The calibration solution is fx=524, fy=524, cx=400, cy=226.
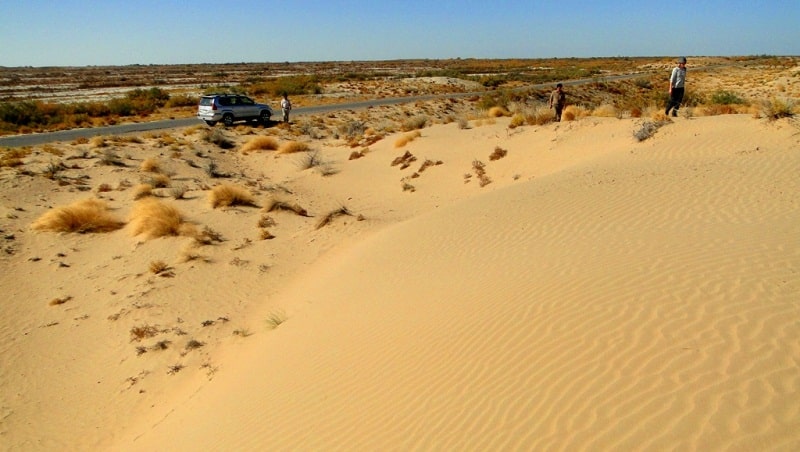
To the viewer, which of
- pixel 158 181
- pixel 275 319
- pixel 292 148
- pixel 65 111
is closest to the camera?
pixel 275 319

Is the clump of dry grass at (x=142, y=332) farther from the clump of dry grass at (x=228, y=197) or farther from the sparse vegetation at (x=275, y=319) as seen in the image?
the clump of dry grass at (x=228, y=197)

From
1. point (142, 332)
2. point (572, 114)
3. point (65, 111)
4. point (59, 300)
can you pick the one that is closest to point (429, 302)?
point (142, 332)

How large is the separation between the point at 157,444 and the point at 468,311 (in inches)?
146

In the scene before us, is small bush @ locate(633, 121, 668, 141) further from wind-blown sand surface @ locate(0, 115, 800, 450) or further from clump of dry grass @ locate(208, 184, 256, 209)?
clump of dry grass @ locate(208, 184, 256, 209)

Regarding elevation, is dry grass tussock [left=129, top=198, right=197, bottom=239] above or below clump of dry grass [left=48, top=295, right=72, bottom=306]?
above

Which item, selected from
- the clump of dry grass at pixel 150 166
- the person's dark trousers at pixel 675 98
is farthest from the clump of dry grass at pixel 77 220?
the person's dark trousers at pixel 675 98

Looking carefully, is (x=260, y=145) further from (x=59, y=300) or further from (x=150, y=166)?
(x=59, y=300)

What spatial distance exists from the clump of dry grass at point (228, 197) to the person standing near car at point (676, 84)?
40.1ft

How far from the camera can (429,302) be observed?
6.76m

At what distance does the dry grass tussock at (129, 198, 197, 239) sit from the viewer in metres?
12.5

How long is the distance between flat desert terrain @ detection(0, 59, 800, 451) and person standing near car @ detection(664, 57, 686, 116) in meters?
0.70

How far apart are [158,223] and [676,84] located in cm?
1429

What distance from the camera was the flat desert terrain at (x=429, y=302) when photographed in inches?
153

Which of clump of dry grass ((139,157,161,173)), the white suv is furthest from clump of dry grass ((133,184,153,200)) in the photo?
the white suv
